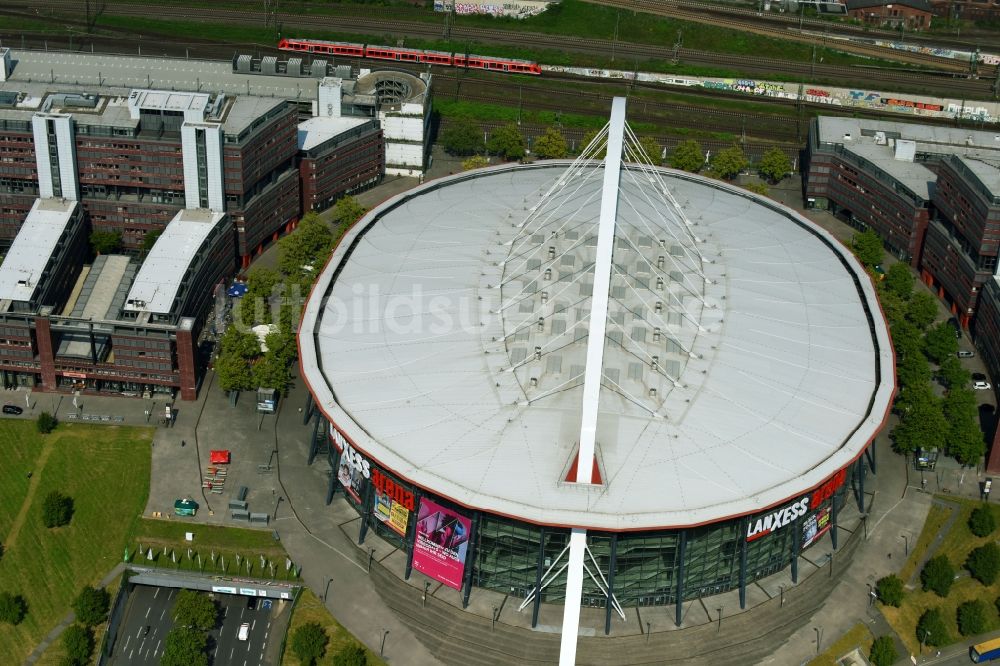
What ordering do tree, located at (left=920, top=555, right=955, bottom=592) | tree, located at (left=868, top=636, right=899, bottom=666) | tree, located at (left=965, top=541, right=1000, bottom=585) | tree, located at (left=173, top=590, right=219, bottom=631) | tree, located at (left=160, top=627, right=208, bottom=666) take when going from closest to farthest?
tree, located at (left=160, top=627, right=208, bottom=666), tree, located at (left=868, top=636, right=899, bottom=666), tree, located at (left=173, top=590, right=219, bottom=631), tree, located at (left=920, top=555, right=955, bottom=592), tree, located at (left=965, top=541, right=1000, bottom=585)

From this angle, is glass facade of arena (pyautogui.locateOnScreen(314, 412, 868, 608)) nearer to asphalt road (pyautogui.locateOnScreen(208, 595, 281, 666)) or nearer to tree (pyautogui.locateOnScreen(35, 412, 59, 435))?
asphalt road (pyautogui.locateOnScreen(208, 595, 281, 666))

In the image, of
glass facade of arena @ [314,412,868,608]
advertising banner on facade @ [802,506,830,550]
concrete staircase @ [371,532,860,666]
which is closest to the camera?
concrete staircase @ [371,532,860,666]

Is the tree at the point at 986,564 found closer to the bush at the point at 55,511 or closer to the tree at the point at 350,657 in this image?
the tree at the point at 350,657

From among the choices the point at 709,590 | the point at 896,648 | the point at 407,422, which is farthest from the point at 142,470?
the point at 896,648

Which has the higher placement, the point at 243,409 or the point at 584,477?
the point at 584,477

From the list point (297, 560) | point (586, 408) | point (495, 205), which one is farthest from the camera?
point (495, 205)

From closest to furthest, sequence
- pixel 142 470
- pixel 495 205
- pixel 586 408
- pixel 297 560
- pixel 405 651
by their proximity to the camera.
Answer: pixel 586 408 < pixel 405 651 < pixel 297 560 < pixel 142 470 < pixel 495 205

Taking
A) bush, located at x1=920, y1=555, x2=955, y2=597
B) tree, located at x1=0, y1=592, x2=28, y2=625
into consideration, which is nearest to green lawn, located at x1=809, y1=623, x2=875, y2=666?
bush, located at x1=920, y1=555, x2=955, y2=597

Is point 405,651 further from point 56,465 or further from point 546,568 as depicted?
point 56,465
